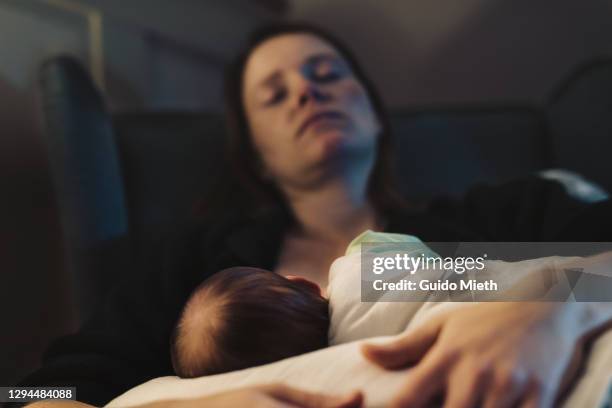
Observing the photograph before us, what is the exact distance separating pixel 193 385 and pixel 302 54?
0.53 meters

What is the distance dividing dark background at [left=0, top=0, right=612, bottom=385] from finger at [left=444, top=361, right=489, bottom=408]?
394 millimetres

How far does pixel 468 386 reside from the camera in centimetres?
23

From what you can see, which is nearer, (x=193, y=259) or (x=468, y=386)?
(x=468, y=386)

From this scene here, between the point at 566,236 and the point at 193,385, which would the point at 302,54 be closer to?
the point at 566,236

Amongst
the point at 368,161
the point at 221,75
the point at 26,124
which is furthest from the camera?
the point at 221,75

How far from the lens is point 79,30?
893mm

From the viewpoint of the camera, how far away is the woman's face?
59cm

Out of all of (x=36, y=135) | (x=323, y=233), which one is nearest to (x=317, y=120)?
A: (x=323, y=233)

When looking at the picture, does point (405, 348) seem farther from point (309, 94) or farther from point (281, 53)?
point (281, 53)

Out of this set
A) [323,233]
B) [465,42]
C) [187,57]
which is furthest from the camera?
[465,42]

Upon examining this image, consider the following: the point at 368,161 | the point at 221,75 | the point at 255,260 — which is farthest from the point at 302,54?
the point at 221,75

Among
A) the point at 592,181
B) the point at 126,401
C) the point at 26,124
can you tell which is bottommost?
the point at 126,401

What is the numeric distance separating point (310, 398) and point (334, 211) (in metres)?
0.35

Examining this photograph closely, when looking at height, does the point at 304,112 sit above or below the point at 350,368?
above
